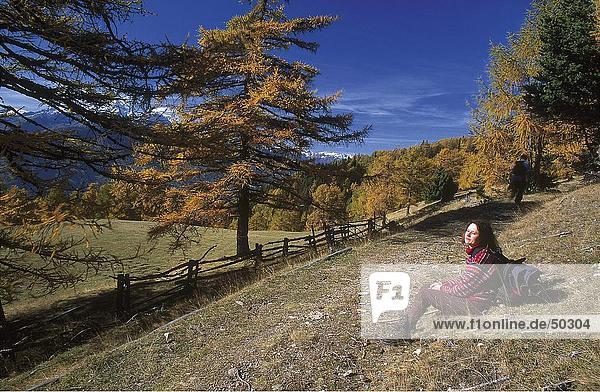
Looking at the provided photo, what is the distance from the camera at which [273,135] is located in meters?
14.1

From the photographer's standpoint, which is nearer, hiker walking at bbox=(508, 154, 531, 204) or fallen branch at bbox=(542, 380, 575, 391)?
fallen branch at bbox=(542, 380, 575, 391)

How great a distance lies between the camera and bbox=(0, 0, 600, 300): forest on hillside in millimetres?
6320

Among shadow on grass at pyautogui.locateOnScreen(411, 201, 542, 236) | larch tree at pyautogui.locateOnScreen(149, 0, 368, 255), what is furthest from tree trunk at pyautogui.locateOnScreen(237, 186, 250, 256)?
shadow on grass at pyautogui.locateOnScreen(411, 201, 542, 236)

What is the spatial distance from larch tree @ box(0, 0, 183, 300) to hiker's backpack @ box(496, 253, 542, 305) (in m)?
5.99

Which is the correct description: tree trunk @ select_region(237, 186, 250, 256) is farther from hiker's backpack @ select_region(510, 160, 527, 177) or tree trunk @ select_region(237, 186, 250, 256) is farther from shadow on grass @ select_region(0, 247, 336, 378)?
hiker's backpack @ select_region(510, 160, 527, 177)

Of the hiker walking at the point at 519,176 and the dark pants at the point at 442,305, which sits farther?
the hiker walking at the point at 519,176

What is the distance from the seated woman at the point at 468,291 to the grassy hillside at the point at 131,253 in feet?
27.9

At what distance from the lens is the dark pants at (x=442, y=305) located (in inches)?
183

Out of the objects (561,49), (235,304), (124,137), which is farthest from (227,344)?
(561,49)

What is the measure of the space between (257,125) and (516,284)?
10659 mm

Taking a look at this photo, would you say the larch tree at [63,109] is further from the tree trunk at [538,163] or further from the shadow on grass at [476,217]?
the tree trunk at [538,163]

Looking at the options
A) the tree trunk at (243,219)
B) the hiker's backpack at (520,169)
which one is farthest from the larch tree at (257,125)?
the hiker's backpack at (520,169)

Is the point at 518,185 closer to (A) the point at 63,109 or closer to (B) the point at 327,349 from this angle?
(B) the point at 327,349

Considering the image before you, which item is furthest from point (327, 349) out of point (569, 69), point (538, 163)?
point (538, 163)
